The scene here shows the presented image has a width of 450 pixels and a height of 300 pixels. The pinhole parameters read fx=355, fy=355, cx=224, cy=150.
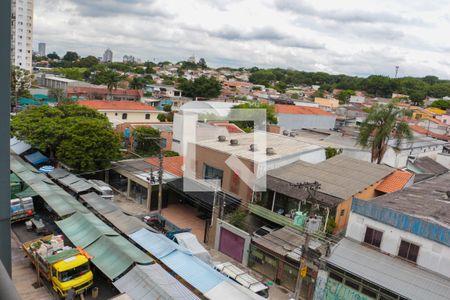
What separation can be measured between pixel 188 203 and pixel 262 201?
20.3ft

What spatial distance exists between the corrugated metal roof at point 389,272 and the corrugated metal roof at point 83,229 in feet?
32.2

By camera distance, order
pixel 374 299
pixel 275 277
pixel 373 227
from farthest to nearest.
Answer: pixel 275 277
pixel 373 227
pixel 374 299

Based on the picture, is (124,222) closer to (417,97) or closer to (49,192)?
(49,192)

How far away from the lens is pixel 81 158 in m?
24.2

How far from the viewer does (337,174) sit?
20.1 m

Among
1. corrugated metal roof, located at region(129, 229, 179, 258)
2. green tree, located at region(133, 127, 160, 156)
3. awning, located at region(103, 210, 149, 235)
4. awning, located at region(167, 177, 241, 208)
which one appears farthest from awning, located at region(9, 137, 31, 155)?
corrugated metal roof, located at region(129, 229, 179, 258)

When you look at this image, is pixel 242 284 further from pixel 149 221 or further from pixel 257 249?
pixel 149 221

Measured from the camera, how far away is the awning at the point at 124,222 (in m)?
16.7

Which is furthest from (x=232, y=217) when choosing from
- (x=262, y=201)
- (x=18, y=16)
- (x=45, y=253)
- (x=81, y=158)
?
(x=18, y=16)

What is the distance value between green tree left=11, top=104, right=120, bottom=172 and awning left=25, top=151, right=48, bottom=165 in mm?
639

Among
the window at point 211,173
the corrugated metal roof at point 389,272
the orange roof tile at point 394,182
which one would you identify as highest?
the orange roof tile at point 394,182

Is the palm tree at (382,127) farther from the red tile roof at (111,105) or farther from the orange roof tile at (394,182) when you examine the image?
the red tile roof at (111,105)

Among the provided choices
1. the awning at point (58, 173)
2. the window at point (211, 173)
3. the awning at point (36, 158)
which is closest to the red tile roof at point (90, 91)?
the awning at point (36, 158)

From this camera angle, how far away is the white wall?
12148 millimetres
